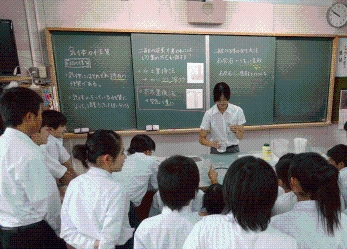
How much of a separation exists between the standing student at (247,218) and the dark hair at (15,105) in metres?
0.98

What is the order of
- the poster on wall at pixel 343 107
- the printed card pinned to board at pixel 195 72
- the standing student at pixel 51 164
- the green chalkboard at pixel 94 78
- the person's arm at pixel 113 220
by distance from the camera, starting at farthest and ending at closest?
the poster on wall at pixel 343 107
the printed card pinned to board at pixel 195 72
the green chalkboard at pixel 94 78
the standing student at pixel 51 164
the person's arm at pixel 113 220

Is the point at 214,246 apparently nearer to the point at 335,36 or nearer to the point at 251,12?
the point at 251,12

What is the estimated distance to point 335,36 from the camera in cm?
310

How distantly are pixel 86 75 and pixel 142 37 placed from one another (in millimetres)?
797

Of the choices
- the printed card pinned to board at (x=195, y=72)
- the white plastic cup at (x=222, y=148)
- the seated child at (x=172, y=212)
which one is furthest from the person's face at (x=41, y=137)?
the printed card pinned to board at (x=195, y=72)

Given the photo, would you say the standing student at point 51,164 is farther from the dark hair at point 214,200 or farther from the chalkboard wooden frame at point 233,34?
the dark hair at point 214,200

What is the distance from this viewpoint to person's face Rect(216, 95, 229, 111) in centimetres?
240

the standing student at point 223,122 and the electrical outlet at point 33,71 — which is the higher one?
the electrical outlet at point 33,71

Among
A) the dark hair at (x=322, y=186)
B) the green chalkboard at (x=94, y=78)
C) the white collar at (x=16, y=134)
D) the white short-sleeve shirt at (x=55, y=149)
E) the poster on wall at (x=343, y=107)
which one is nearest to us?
the dark hair at (x=322, y=186)

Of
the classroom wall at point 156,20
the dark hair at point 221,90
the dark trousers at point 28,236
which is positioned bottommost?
the dark trousers at point 28,236

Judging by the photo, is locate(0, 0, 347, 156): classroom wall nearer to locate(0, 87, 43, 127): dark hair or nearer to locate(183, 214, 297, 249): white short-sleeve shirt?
locate(0, 87, 43, 127): dark hair

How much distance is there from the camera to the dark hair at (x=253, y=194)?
73 cm

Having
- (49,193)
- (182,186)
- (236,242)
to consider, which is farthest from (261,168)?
(49,193)

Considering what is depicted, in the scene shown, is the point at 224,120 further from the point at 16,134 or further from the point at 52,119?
the point at 16,134
